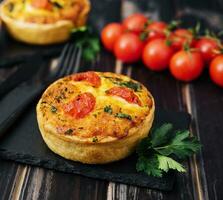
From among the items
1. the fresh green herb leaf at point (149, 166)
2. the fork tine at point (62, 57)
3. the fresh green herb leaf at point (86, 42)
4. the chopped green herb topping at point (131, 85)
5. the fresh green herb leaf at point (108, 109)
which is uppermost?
the fresh green herb leaf at point (108, 109)

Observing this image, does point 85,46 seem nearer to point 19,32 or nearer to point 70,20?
point 70,20

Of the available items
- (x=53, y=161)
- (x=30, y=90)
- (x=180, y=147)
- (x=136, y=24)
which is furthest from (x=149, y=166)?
(x=136, y=24)

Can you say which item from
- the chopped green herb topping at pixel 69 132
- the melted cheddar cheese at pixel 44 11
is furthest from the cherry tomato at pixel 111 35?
the chopped green herb topping at pixel 69 132

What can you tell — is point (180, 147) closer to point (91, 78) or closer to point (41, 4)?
point (91, 78)

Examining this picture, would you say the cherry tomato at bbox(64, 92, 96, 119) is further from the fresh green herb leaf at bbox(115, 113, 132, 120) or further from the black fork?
the black fork

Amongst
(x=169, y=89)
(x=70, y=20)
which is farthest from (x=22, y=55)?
(x=169, y=89)

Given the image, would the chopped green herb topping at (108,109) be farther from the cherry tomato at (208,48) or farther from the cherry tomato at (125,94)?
the cherry tomato at (208,48)
